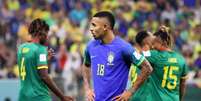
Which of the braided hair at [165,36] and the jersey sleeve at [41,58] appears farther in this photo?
the braided hair at [165,36]

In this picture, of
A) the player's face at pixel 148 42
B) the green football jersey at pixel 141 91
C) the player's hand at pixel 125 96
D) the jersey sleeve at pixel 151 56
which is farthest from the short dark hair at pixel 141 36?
the player's hand at pixel 125 96

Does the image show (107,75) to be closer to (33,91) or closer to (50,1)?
(33,91)

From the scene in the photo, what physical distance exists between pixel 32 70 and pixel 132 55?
1675 millimetres

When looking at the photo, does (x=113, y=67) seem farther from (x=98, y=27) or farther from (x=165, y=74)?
(x=165, y=74)

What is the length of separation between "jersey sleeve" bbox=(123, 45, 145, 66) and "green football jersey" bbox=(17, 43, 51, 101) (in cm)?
140

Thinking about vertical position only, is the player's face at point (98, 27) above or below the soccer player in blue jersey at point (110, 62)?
above

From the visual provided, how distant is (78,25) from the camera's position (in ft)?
76.7

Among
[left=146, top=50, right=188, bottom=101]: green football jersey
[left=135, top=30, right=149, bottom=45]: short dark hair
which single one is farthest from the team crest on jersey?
[left=135, top=30, right=149, bottom=45]: short dark hair

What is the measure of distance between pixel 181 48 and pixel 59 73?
3.44 metres

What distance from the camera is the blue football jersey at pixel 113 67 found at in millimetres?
11008

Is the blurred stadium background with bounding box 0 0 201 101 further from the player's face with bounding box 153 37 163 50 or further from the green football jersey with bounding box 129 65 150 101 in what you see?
the player's face with bounding box 153 37 163 50

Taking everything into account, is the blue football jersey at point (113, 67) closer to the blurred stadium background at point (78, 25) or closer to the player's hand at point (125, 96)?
the player's hand at point (125, 96)

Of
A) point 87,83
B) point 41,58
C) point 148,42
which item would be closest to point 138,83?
point 87,83

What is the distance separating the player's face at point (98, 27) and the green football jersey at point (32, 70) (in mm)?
1143
